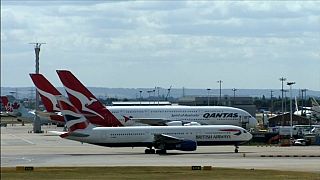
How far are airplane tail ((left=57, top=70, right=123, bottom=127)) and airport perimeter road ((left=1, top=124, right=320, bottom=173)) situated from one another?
3577mm

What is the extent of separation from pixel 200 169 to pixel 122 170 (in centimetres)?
564

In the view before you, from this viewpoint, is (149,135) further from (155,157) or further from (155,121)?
(155,121)

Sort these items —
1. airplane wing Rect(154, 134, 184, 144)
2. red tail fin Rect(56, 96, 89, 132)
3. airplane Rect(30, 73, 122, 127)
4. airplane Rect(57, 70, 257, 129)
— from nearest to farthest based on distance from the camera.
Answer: airplane wing Rect(154, 134, 184, 144) → red tail fin Rect(56, 96, 89, 132) → airplane Rect(30, 73, 122, 127) → airplane Rect(57, 70, 257, 129)

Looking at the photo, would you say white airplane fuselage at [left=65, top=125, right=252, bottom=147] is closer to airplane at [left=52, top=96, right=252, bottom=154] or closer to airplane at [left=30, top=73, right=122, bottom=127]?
airplane at [left=52, top=96, right=252, bottom=154]

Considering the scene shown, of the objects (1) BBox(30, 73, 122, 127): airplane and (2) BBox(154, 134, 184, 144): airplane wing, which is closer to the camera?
(2) BBox(154, 134, 184, 144): airplane wing

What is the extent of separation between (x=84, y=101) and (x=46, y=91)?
36.7ft

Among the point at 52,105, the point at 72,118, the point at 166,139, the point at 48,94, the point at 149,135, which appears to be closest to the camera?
the point at 166,139

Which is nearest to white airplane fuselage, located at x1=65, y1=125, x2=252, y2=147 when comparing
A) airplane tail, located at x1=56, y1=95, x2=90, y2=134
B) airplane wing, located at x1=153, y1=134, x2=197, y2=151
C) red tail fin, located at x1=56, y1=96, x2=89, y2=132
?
airplane wing, located at x1=153, y1=134, x2=197, y2=151

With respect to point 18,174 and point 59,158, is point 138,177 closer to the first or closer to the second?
point 18,174

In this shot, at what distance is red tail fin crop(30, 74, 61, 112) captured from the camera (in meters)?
99.6

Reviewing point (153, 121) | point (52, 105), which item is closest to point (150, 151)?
point (52, 105)

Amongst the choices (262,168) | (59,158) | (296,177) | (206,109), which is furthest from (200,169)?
(206,109)

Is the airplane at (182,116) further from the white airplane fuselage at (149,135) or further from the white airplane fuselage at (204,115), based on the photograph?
the white airplane fuselage at (149,135)

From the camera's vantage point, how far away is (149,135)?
3273 inches
